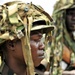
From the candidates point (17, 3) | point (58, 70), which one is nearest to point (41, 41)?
point (17, 3)

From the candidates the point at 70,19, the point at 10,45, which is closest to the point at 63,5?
the point at 70,19

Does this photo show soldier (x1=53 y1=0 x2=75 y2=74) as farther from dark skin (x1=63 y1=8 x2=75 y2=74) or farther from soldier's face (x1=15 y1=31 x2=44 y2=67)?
soldier's face (x1=15 y1=31 x2=44 y2=67)

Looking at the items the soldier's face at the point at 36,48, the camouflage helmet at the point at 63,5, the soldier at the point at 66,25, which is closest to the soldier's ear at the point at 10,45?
the soldier's face at the point at 36,48

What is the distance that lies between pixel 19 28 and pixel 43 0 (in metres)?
3.43

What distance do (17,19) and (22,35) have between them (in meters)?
0.09

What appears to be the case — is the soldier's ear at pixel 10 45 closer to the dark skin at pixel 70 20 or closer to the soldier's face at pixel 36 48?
→ the soldier's face at pixel 36 48

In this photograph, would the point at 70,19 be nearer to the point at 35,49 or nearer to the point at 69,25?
the point at 69,25

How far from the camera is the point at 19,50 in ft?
7.54

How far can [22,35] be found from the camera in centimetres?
223

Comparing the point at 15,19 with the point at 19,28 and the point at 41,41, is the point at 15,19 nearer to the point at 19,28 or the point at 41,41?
the point at 19,28

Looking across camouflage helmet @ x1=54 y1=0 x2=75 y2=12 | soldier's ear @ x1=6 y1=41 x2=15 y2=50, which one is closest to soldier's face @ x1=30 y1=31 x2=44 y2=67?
soldier's ear @ x1=6 y1=41 x2=15 y2=50

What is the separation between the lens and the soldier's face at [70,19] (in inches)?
171

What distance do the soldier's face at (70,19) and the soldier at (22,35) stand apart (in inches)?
78.9

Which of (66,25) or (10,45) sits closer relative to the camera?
(10,45)
